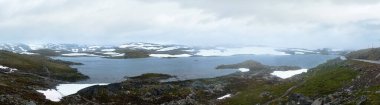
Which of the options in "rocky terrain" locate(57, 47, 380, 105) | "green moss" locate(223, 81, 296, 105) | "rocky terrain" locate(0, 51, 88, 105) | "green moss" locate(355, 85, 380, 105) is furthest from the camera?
"green moss" locate(223, 81, 296, 105)

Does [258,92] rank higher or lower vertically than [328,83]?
lower

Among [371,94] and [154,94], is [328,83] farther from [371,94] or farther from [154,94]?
[154,94]

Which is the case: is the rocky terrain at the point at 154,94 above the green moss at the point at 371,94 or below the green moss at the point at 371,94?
below

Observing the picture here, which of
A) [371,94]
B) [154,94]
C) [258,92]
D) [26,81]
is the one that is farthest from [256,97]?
[26,81]

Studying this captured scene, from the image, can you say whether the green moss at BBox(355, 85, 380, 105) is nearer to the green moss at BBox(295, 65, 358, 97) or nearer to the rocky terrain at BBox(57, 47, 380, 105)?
the rocky terrain at BBox(57, 47, 380, 105)

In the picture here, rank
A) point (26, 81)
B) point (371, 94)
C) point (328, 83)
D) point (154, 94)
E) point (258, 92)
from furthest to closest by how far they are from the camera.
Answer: point (26, 81) < point (154, 94) < point (258, 92) < point (328, 83) < point (371, 94)

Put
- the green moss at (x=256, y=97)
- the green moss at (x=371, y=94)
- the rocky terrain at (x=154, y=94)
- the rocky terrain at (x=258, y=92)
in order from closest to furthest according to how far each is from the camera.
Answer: the green moss at (x=371, y=94) < the rocky terrain at (x=258, y=92) < the green moss at (x=256, y=97) < the rocky terrain at (x=154, y=94)

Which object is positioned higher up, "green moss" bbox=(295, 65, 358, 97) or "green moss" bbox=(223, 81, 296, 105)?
"green moss" bbox=(295, 65, 358, 97)

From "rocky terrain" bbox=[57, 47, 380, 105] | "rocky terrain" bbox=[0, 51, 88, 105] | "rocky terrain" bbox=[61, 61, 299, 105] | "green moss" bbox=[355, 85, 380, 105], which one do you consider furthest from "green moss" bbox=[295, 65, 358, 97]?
"rocky terrain" bbox=[0, 51, 88, 105]

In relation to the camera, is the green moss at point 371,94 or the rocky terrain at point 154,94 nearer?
the green moss at point 371,94

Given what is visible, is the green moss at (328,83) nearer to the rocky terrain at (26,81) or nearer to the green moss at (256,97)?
the green moss at (256,97)

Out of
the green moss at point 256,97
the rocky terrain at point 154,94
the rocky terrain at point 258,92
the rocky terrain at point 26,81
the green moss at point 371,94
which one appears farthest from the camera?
the rocky terrain at point 154,94

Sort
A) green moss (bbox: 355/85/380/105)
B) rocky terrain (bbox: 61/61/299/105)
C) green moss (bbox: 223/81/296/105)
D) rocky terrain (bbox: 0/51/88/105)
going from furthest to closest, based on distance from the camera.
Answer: rocky terrain (bbox: 61/61/299/105)
green moss (bbox: 223/81/296/105)
rocky terrain (bbox: 0/51/88/105)
green moss (bbox: 355/85/380/105)

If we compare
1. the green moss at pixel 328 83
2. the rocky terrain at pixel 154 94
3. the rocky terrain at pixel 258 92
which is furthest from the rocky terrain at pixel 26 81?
the green moss at pixel 328 83
